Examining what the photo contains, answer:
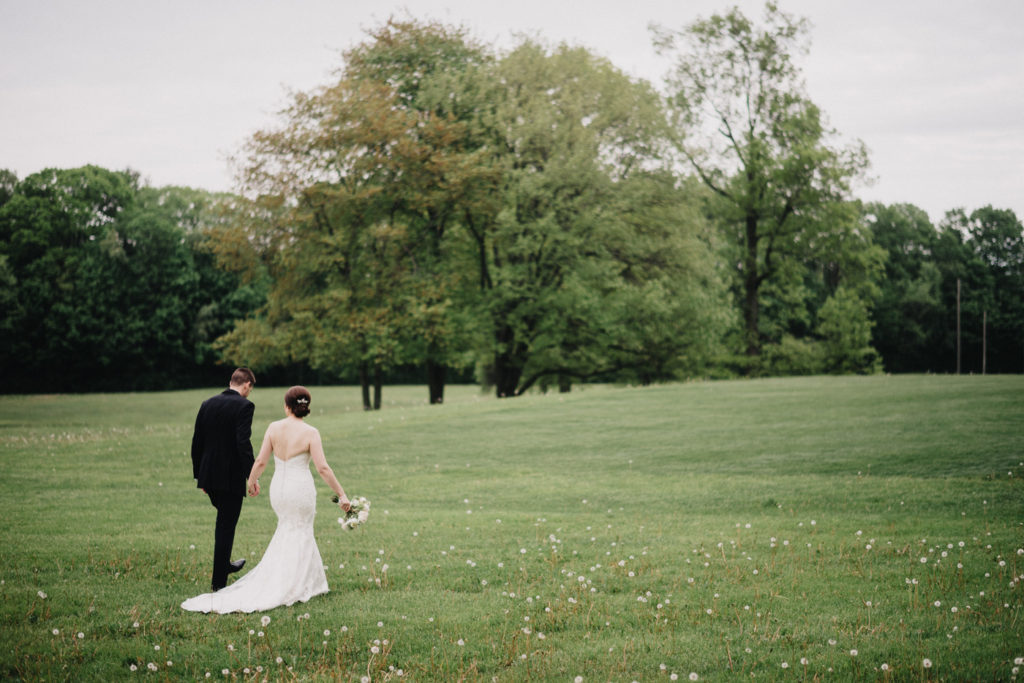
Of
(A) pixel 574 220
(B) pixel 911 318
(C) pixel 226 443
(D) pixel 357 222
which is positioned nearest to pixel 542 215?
(A) pixel 574 220

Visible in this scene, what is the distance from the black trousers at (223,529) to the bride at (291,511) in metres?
0.45

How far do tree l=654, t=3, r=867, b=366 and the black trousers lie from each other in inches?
Answer: 1554

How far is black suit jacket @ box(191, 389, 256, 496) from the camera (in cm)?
852

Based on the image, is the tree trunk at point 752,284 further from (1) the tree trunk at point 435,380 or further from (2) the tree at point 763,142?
(1) the tree trunk at point 435,380

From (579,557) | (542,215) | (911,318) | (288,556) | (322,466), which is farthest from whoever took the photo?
(911,318)

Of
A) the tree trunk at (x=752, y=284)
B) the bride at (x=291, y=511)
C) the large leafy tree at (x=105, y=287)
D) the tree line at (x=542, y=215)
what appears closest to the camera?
the bride at (x=291, y=511)

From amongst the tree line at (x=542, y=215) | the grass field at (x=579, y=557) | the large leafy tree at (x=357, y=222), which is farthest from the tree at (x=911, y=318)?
the grass field at (x=579, y=557)

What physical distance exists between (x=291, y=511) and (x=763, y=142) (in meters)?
43.4

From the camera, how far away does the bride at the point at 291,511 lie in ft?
26.3

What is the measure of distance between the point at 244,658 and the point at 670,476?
11568mm

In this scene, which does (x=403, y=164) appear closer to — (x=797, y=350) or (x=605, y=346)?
(x=605, y=346)

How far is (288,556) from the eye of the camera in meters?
8.10

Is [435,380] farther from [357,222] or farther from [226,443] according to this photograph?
[226,443]

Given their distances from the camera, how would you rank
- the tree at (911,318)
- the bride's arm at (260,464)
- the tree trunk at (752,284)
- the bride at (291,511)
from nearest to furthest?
the bride at (291,511) < the bride's arm at (260,464) < the tree trunk at (752,284) < the tree at (911,318)
